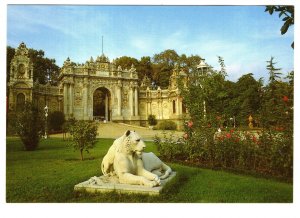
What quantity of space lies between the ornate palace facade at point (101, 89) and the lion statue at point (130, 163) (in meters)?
31.2

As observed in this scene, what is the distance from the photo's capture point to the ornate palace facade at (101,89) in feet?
119

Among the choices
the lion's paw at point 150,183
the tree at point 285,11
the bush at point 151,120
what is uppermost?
the tree at point 285,11

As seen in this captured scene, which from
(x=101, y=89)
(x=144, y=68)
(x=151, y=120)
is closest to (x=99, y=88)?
(x=101, y=89)

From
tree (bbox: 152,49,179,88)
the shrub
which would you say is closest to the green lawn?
the shrub

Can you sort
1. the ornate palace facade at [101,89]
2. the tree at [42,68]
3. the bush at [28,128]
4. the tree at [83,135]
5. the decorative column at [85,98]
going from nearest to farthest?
1. the tree at [83,135]
2. the bush at [28,128]
3. the ornate palace facade at [101,89]
4. the decorative column at [85,98]
5. the tree at [42,68]

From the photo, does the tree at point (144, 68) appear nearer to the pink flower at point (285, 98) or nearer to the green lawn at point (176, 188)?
the green lawn at point (176, 188)

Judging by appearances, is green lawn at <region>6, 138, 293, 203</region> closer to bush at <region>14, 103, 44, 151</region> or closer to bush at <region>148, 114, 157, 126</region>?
bush at <region>14, 103, 44, 151</region>

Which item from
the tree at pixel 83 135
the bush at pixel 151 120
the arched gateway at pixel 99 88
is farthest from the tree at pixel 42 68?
the tree at pixel 83 135

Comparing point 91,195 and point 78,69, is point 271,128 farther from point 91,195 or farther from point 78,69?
point 78,69

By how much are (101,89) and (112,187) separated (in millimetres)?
39122

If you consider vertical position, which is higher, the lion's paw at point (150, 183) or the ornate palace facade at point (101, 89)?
the ornate palace facade at point (101, 89)

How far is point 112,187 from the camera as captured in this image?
6.04 m

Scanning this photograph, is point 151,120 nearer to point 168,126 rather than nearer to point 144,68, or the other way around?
point 168,126
